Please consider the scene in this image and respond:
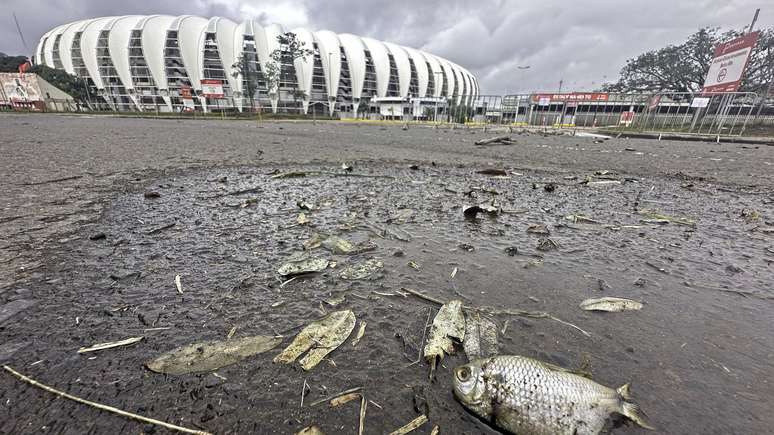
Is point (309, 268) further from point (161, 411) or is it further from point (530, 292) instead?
point (530, 292)

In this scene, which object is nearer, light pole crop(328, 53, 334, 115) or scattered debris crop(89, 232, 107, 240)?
scattered debris crop(89, 232, 107, 240)

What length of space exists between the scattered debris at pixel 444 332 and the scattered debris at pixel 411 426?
0.36 ft

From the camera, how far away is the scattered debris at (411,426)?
0.59 metres

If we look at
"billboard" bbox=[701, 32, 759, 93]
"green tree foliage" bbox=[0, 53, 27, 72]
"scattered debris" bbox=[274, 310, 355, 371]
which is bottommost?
"scattered debris" bbox=[274, 310, 355, 371]

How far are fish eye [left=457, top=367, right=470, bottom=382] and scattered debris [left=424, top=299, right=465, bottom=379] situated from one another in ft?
0.25

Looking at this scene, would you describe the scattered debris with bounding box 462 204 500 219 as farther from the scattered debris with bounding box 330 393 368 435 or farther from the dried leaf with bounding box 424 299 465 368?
the scattered debris with bounding box 330 393 368 435

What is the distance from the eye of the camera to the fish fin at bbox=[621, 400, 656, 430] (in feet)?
2.00

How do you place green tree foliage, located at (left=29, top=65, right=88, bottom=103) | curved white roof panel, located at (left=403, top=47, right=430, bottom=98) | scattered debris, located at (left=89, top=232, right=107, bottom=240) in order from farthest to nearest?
curved white roof panel, located at (left=403, top=47, right=430, bottom=98) < green tree foliage, located at (left=29, top=65, right=88, bottom=103) < scattered debris, located at (left=89, top=232, right=107, bottom=240)

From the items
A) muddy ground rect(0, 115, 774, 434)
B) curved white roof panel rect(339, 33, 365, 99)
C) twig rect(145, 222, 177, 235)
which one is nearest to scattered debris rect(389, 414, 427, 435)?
muddy ground rect(0, 115, 774, 434)

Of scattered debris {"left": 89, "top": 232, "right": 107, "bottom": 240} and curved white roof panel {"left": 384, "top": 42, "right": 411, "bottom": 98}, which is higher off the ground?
curved white roof panel {"left": 384, "top": 42, "right": 411, "bottom": 98}

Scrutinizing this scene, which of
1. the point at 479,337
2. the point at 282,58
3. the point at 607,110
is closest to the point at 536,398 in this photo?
the point at 479,337

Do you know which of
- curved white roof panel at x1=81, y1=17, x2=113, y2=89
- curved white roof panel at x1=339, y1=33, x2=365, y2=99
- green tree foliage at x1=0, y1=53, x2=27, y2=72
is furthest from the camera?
curved white roof panel at x1=339, y1=33, x2=365, y2=99

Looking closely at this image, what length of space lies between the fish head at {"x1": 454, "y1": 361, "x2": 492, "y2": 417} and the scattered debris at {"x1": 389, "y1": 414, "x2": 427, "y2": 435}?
0.28 ft

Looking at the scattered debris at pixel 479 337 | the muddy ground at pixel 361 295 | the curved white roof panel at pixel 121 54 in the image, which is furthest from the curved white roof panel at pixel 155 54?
the scattered debris at pixel 479 337
